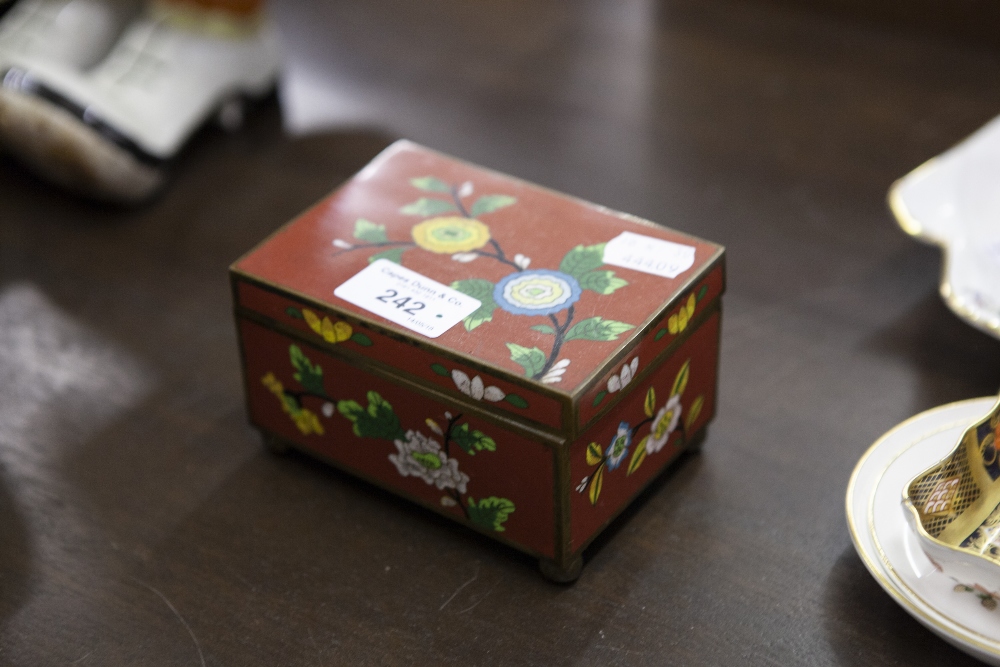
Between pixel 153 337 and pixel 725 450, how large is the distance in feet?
1.55

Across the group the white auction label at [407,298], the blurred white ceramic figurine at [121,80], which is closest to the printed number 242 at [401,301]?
the white auction label at [407,298]

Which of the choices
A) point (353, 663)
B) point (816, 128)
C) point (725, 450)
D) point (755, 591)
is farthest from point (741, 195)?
point (353, 663)

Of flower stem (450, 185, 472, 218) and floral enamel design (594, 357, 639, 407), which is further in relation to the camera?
flower stem (450, 185, 472, 218)

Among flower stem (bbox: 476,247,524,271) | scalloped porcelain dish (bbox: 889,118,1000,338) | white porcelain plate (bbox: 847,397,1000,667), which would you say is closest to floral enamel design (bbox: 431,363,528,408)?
flower stem (bbox: 476,247,524,271)

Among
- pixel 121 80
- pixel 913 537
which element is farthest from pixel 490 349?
pixel 121 80

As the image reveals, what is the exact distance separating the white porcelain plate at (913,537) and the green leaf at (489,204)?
30 centimetres

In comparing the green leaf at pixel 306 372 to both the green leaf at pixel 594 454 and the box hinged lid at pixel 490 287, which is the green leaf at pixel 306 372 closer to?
the box hinged lid at pixel 490 287

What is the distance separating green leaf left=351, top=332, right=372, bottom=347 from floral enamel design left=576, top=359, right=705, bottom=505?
15cm

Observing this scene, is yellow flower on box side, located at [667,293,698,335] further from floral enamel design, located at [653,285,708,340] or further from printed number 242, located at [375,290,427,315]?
printed number 242, located at [375,290,427,315]

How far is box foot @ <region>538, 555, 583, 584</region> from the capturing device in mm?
765

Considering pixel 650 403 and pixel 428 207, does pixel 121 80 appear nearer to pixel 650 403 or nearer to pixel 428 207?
pixel 428 207

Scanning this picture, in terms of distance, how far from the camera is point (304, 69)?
136 cm

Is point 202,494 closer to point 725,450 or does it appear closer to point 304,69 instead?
point 725,450

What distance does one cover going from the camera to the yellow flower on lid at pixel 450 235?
0.82 m
